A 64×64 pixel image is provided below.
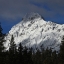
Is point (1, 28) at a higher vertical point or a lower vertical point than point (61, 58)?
higher

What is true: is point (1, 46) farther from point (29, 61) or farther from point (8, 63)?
point (29, 61)

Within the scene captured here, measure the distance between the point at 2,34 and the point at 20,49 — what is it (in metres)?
9.68

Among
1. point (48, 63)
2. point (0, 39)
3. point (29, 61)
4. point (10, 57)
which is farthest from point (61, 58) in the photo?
point (48, 63)

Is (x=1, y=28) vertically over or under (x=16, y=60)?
over

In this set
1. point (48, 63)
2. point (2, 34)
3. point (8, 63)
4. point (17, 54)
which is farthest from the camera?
point (48, 63)

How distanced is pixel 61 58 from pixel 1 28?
562 inches

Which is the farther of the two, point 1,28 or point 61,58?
point 61,58

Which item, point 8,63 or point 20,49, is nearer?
point 8,63

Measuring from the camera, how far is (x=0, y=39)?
169 feet

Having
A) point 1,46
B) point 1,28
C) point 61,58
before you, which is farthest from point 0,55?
point 61,58

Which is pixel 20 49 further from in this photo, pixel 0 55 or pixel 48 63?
pixel 48 63

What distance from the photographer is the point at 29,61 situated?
59.2 m

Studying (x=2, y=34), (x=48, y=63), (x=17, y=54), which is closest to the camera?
(x=2, y=34)

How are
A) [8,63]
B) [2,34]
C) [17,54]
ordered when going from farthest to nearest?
[17,54] < [8,63] < [2,34]
